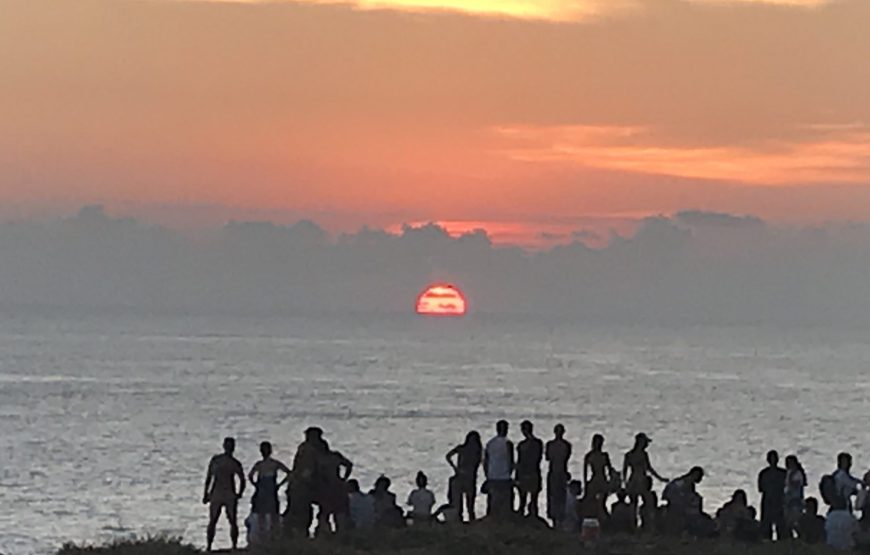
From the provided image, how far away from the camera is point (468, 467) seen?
2152 cm

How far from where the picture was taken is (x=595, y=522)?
64.5 ft

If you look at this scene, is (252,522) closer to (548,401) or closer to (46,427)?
(46,427)

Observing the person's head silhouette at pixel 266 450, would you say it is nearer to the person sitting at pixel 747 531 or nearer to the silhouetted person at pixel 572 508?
the silhouetted person at pixel 572 508

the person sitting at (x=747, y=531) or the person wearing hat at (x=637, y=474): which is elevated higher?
the person wearing hat at (x=637, y=474)

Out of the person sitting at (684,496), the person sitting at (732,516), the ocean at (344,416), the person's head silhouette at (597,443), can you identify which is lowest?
the person sitting at (732,516)

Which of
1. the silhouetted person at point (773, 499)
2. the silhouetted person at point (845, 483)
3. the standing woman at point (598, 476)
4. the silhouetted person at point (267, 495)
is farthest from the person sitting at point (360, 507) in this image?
the silhouetted person at point (845, 483)

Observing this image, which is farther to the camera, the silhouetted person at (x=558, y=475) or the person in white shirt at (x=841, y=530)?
the silhouetted person at (x=558, y=475)

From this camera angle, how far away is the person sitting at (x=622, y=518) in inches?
802

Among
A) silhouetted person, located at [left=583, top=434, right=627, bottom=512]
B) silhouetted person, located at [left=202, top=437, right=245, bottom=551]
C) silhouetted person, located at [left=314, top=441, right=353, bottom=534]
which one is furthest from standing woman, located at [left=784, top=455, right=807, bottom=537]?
silhouetted person, located at [left=202, top=437, right=245, bottom=551]

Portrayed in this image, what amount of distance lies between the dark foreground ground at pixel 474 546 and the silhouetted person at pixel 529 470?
1919mm

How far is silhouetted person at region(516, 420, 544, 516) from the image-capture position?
20.9 metres

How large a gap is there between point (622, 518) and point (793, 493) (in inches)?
92.7

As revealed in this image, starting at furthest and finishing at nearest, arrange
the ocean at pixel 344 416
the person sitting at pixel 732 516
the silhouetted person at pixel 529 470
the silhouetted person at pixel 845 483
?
1. the ocean at pixel 344 416
2. the silhouetted person at pixel 529 470
3. the silhouetted person at pixel 845 483
4. the person sitting at pixel 732 516

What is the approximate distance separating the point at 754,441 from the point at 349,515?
5980cm
